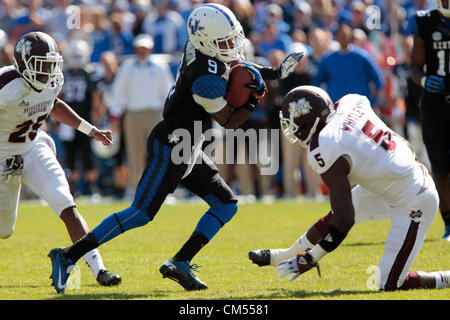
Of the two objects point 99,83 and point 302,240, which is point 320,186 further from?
point 302,240

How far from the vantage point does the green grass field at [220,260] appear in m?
4.58

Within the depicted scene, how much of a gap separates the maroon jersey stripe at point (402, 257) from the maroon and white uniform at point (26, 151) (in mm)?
2155

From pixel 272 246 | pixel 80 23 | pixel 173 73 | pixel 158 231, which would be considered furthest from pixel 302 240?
pixel 80 23

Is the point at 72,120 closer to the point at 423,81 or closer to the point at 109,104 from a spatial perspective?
the point at 423,81

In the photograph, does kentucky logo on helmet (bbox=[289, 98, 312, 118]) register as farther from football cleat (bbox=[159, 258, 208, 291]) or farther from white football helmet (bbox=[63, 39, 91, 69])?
white football helmet (bbox=[63, 39, 91, 69])

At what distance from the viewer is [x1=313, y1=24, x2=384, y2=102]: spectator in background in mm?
9492

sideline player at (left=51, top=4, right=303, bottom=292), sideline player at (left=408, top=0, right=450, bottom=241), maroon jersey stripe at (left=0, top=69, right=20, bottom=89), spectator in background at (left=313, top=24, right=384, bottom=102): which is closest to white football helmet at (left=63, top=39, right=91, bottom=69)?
spectator in background at (left=313, top=24, right=384, bottom=102)

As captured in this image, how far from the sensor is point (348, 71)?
9.51 meters

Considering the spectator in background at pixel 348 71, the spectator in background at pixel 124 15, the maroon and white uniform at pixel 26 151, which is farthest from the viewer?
the spectator in background at pixel 124 15

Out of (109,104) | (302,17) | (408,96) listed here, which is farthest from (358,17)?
(109,104)

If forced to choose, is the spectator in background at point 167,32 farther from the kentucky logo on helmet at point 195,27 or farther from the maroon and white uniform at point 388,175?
the maroon and white uniform at point 388,175

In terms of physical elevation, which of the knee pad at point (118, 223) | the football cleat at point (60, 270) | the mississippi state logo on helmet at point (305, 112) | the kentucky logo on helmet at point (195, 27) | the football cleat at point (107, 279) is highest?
the kentucky logo on helmet at point (195, 27)

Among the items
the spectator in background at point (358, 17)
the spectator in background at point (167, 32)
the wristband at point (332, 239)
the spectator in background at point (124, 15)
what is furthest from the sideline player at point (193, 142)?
the spectator in background at point (124, 15)

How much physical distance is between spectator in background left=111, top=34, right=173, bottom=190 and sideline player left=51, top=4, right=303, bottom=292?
19.2 feet
